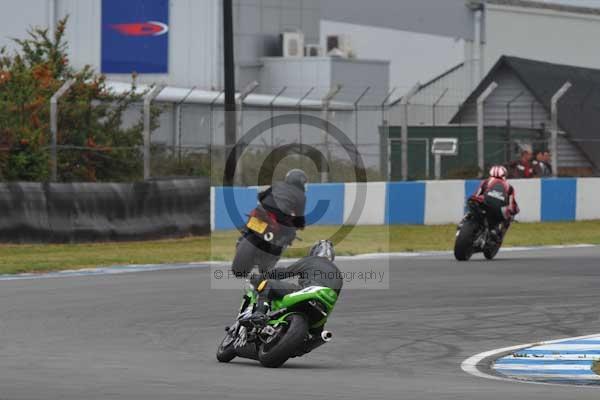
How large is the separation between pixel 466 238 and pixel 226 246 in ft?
14.4

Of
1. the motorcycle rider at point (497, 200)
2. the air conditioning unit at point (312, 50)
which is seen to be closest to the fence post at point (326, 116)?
the motorcycle rider at point (497, 200)

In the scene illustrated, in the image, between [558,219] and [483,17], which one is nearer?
[558,219]

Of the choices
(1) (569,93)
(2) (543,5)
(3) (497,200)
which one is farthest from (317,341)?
(2) (543,5)

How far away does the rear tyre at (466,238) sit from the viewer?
20.0 m

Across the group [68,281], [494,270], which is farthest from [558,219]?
[68,281]

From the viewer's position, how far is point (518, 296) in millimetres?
15438

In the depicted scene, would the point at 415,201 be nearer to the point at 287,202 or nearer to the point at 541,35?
the point at 287,202

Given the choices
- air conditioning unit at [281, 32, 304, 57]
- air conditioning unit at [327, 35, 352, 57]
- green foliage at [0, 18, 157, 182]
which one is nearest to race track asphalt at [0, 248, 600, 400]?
green foliage at [0, 18, 157, 182]

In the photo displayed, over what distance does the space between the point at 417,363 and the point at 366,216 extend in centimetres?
1589

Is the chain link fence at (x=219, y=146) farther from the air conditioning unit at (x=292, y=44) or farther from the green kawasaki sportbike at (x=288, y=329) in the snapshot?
the green kawasaki sportbike at (x=288, y=329)

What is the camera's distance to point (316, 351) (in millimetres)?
11109

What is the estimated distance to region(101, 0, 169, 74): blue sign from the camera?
41.3m

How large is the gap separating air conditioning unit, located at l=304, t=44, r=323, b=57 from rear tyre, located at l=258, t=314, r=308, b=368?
119 feet

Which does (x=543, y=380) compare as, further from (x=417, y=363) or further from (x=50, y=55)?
(x=50, y=55)
